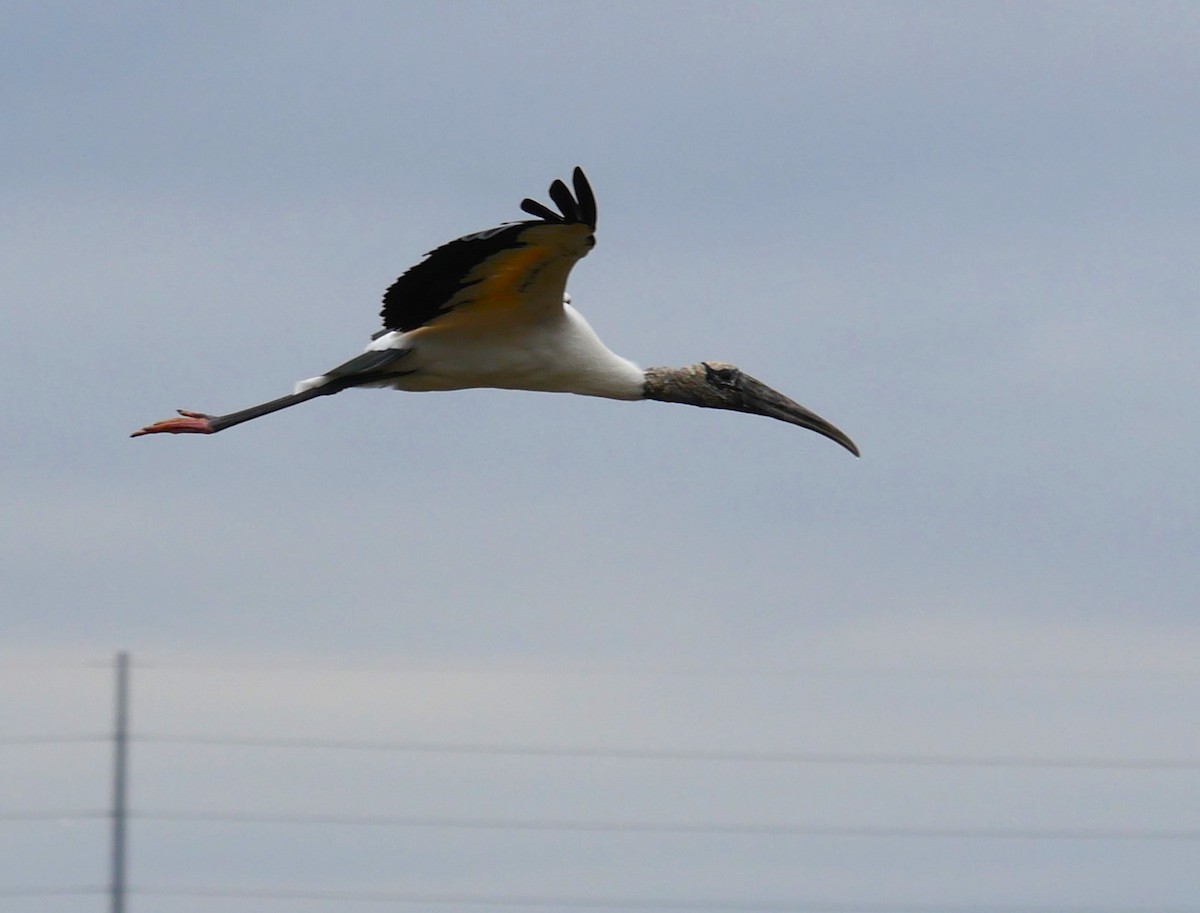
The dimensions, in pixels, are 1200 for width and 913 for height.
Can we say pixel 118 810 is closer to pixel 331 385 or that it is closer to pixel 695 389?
pixel 331 385

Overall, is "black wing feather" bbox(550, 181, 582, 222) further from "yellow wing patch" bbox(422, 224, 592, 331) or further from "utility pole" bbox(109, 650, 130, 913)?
"utility pole" bbox(109, 650, 130, 913)

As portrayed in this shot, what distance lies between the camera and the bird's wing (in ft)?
27.5

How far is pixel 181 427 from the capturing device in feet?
33.7

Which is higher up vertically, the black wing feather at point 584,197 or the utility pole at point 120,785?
the black wing feather at point 584,197

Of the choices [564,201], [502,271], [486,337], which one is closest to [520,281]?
[502,271]

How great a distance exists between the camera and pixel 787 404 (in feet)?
39.4

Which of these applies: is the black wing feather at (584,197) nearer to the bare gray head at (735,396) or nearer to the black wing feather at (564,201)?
the black wing feather at (564,201)

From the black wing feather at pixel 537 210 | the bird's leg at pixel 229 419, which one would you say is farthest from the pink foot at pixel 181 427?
the black wing feather at pixel 537 210

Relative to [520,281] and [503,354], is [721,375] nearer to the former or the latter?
[503,354]

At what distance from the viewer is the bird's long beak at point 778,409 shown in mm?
11945

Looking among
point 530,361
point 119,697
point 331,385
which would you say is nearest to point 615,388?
point 530,361

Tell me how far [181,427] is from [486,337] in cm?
175

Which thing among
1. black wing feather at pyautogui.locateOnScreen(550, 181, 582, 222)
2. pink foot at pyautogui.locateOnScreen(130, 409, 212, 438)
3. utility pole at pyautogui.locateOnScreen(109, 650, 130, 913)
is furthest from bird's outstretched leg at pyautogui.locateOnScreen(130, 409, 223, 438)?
utility pole at pyautogui.locateOnScreen(109, 650, 130, 913)

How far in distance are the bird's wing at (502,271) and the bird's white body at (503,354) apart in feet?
0.31
